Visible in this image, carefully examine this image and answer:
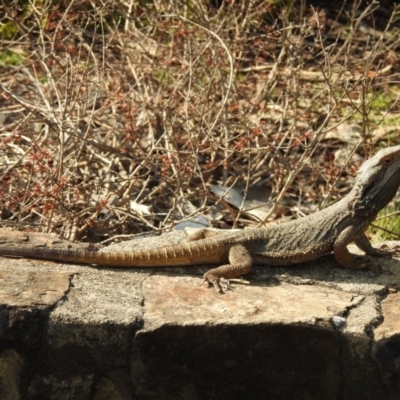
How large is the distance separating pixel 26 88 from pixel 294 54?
2758mm

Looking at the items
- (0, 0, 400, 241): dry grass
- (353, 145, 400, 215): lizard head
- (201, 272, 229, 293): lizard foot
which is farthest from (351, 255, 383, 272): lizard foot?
(0, 0, 400, 241): dry grass

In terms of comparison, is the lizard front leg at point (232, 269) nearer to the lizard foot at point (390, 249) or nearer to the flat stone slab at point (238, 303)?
the flat stone slab at point (238, 303)

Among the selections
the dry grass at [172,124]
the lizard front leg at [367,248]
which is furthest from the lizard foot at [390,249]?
the dry grass at [172,124]

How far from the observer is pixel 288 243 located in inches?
203

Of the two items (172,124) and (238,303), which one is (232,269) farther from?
(172,124)

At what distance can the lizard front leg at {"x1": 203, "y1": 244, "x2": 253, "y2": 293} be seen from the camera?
4810mm

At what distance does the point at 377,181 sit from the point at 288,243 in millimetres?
629

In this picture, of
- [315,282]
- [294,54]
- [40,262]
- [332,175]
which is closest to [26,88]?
[294,54]

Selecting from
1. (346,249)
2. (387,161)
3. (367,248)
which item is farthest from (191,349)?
(387,161)

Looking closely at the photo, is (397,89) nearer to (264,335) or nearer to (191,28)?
(191,28)

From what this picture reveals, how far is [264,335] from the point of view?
433cm

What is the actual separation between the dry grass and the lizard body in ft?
4.60

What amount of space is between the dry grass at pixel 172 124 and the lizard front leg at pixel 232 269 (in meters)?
1.60

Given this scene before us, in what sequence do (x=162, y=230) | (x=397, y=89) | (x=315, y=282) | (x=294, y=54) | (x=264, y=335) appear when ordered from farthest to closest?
(x=397, y=89), (x=294, y=54), (x=162, y=230), (x=315, y=282), (x=264, y=335)
